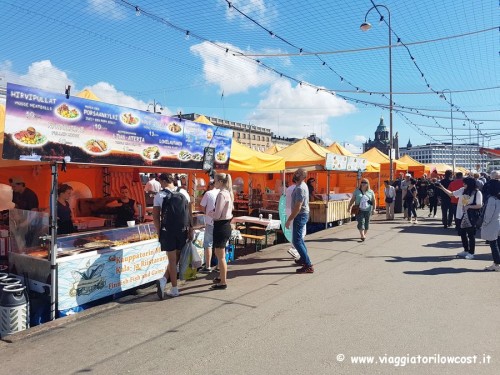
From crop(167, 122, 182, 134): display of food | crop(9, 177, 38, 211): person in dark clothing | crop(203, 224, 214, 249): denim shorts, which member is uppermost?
crop(167, 122, 182, 134): display of food

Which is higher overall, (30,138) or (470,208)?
(30,138)

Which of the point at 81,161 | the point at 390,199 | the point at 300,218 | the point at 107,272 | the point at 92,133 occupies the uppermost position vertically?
the point at 92,133

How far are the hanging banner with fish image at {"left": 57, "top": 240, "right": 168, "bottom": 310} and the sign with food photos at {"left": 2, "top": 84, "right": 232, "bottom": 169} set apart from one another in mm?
1283

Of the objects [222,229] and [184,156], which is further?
[184,156]

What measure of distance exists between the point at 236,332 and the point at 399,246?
20.4 ft

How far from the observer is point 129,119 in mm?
5316

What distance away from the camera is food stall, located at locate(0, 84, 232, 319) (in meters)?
4.17

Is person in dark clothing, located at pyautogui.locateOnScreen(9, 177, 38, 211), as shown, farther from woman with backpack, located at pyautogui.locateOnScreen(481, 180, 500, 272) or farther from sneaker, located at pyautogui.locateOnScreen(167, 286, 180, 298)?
woman with backpack, located at pyautogui.locateOnScreen(481, 180, 500, 272)

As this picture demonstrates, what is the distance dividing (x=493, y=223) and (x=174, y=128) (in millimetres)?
5682

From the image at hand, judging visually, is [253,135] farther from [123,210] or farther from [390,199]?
[123,210]

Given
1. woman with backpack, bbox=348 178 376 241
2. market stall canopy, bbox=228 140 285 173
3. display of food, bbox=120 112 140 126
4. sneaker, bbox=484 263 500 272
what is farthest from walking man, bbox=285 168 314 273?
woman with backpack, bbox=348 178 376 241

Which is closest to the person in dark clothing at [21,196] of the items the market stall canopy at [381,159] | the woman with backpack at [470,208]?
the woman with backpack at [470,208]

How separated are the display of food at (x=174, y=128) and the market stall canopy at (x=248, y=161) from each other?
178cm

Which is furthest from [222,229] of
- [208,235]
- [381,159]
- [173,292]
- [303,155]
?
→ [381,159]
